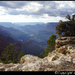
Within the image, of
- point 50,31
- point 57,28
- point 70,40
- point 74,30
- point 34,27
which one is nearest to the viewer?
point 70,40

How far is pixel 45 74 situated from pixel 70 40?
12811 millimetres

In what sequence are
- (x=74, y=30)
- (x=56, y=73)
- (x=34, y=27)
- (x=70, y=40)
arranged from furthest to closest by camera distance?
(x=34, y=27)
(x=74, y=30)
(x=70, y=40)
(x=56, y=73)

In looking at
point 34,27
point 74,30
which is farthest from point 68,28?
point 34,27

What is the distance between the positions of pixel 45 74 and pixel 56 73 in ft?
1.91

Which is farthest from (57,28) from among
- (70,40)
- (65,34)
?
(70,40)

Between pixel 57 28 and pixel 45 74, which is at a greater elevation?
pixel 57 28

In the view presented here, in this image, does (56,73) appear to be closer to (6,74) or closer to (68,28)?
(6,74)

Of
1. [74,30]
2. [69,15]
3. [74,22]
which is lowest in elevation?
[74,30]

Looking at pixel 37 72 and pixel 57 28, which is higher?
pixel 57 28

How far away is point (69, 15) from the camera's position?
20094 millimetres

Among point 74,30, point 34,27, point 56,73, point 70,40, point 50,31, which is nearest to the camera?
point 56,73

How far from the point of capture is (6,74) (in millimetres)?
3930

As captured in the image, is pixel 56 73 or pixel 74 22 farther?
pixel 74 22

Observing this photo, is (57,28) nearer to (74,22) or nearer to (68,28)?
(68,28)
